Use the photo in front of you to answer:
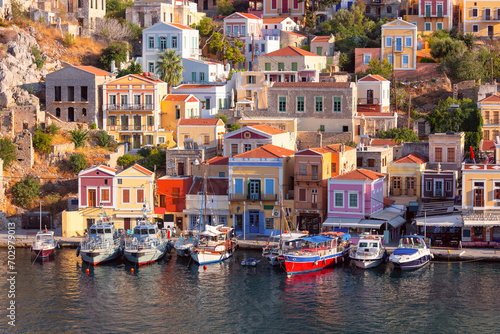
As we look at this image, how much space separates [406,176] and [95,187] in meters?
23.9

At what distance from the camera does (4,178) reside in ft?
238

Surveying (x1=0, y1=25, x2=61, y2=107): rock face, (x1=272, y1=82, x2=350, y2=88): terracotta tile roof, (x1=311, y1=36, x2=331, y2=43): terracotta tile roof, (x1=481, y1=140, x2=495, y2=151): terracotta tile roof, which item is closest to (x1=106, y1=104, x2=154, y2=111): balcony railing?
(x1=0, y1=25, x2=61, y2=107): rock face

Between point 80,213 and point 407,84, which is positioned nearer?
point 80,213

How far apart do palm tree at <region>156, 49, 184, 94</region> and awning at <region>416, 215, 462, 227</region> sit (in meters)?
32.6

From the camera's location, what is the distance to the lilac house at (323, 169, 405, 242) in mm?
64562

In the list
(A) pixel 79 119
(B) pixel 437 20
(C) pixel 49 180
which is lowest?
A: (C) pixel 49 180

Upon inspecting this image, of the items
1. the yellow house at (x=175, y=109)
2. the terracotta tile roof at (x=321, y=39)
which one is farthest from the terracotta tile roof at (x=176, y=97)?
the terracotta tile roof at (x=321, y=39)

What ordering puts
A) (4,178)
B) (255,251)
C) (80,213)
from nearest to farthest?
1. (255,251)
2. (80,213)
3. (4,178)

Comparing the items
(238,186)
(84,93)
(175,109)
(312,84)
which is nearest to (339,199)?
(238,186)

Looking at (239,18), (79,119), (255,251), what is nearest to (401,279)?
(255,251)

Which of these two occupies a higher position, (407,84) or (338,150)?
(407,84)

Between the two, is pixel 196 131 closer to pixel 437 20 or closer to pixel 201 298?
pixel 201 298

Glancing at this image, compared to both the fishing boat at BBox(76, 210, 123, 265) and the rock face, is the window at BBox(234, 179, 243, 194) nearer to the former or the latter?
the fishing boat at BBox(76, 210, 123, 265)

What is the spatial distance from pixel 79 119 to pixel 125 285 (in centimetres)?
3101
